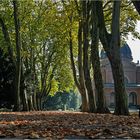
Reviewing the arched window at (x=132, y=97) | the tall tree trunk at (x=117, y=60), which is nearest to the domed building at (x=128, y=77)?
the arched window at (x=132, y=97)

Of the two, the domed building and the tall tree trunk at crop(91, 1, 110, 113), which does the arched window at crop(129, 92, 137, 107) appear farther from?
the tall tree trunk at crop(91, 1, 110, 113)

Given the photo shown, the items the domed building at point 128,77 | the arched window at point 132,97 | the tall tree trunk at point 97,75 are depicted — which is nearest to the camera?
the tall tree trunk at point 97,75

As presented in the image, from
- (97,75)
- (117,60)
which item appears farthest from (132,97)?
(117,60)

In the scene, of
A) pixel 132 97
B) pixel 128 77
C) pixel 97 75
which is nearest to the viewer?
pixel 97 75

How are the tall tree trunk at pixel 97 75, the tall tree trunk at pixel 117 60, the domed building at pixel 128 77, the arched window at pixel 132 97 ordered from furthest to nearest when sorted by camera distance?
the arched window at pixel 132 97 → the domed building at pixel 128 77 → the tall tree trunk at pixel 97 75 → the tall tree trunk at pixel 117 60

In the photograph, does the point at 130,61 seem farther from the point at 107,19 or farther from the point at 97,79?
the point at 97,79

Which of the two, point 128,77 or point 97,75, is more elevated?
point 128,77

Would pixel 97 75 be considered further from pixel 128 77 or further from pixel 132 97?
pixel 132 97

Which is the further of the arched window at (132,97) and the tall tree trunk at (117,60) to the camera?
the arched window at (132,97)

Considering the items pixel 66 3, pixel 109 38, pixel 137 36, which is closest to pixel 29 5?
pixel 66 3

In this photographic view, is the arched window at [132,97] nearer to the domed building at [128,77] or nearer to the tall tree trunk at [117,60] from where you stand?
the domed building at [128,77]

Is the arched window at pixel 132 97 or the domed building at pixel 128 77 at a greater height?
the domed building at pixel 128 77

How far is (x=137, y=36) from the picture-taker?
1635 inches

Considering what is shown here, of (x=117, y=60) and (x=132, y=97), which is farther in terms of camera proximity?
(x=132, y=97)
